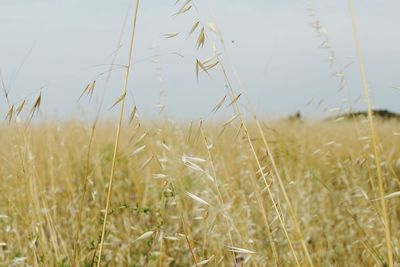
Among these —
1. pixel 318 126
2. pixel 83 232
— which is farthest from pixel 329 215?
pixel 318 126

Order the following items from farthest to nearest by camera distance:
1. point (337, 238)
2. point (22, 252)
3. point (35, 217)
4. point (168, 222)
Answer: point (168, 222)
point (337, 238)
point (22, 252)
point (35, 217)

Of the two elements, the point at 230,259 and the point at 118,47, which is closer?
the point at 118,47

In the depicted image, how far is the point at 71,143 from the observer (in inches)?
226

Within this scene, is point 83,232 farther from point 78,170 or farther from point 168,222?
point 78,170

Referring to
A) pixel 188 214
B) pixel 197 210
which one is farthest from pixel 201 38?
pixel 188 214

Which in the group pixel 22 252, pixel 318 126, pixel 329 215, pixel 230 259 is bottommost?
pixel 318 126

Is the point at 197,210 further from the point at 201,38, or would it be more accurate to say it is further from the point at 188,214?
the point at 188,214

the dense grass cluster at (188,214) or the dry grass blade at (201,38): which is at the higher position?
the dry grass blade at (201,38)

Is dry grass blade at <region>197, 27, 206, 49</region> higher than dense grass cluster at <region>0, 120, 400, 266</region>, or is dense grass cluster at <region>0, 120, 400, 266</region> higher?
dry grass blade at <region>197, 27, 206, 49</region>

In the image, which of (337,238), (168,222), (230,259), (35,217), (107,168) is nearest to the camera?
(35,217)

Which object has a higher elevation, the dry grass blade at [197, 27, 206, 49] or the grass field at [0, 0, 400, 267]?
the dry grass blade at [197, 27, 206, 49]

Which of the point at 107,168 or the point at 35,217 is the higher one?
the point at 35,217

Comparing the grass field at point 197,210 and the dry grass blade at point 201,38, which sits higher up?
the dry grass blade at point 201,38

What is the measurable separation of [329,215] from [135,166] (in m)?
1.87
